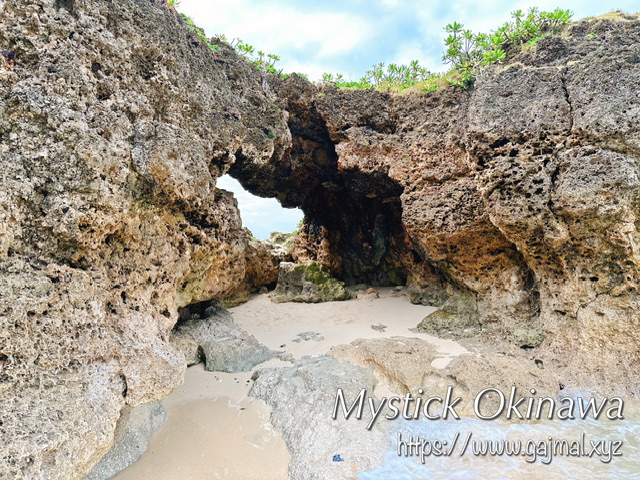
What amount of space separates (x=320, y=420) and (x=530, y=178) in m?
5.08

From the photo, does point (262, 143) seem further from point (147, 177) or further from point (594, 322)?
point (594, 322)

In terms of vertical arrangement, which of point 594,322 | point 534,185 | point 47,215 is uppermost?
point 534,185

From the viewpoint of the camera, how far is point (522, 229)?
5844mm

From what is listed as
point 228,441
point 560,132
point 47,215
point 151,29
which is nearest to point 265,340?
point 228,441

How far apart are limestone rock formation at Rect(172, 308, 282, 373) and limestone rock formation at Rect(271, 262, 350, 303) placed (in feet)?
12.6

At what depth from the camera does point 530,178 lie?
568 cm

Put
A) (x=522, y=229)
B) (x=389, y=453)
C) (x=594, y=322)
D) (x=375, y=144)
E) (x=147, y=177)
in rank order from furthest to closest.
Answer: (x=375, y=144) → (x=522, y=229) → (x=594, y=322) → (x=147, y=177) → (x=389, y=453)

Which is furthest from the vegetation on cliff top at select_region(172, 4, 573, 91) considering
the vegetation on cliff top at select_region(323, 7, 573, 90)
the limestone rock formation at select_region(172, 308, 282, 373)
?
the limestone rock formation at select_region(172, 308, 282, 373)

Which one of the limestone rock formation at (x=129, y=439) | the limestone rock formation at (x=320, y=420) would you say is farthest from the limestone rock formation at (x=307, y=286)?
the limestone rock formation at (x=129, y=439)

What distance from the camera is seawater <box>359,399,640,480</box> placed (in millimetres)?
3375

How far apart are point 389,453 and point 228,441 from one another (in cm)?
183

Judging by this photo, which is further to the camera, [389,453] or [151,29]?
[151,29]

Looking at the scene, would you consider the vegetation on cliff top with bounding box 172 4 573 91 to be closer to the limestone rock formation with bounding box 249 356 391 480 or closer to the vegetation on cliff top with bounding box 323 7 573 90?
the vegetation on cliff top with bounding box 323 7 573 90

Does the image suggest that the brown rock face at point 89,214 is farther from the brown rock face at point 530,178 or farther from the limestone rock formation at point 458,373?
the limestone rock formation at point 458,373
